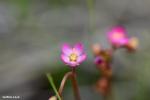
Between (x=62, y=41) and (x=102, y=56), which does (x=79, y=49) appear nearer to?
(x=102, y=56)

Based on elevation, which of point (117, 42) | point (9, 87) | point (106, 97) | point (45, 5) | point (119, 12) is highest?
point (45, 5)

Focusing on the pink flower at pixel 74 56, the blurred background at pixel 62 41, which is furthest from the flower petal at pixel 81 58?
the blurred background at pixel 62 41

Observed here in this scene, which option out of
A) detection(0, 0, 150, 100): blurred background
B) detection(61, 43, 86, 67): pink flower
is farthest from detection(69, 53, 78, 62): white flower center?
detection(0, 0, 150, 100): blurred background

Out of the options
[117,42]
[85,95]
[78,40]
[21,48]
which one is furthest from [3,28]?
[117,42]

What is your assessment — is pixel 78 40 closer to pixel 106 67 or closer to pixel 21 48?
pixel 21 48

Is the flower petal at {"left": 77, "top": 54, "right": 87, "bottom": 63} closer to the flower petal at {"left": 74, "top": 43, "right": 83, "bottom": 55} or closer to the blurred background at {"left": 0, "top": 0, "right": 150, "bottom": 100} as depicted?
the flower petal at {"left": 74, "top": 43, "right": 83, "bottom": 55}

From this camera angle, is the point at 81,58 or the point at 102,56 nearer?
the point at 81,58

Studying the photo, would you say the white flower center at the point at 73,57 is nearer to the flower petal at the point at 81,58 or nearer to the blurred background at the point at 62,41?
the flower petal at the point at 81,58

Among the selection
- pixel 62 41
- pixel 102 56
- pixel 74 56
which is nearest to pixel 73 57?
pixel 74 56
